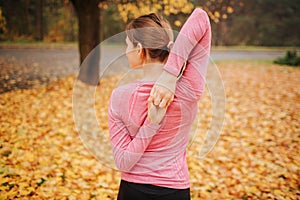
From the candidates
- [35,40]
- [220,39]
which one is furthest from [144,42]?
[220,39]

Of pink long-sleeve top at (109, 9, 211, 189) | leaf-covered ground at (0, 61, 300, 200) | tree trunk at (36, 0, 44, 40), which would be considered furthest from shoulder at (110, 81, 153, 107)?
tree trunk at (36, 0, 44, 40)

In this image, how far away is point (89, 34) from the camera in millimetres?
7824

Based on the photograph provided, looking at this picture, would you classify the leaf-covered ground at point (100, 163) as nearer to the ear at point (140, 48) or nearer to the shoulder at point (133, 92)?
the shoulder at point (133, 92)

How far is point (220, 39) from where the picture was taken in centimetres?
2572

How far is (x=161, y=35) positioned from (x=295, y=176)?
3.81 meters

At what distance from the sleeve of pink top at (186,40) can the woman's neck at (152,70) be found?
0.28ft

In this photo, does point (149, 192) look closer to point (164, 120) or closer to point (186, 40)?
point (164, 120)

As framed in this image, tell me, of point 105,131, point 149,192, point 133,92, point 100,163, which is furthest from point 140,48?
point 105,131

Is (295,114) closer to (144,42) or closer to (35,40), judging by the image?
(144,42)

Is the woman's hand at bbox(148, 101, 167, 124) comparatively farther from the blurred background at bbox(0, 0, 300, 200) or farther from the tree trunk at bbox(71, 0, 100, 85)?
the tree trunk at bbox(71, 0, 100, 85)

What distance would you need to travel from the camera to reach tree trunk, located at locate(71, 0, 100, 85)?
7.62 meters

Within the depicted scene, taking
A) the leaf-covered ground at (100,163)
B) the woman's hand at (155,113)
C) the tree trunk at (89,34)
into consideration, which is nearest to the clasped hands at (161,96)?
the woman's hand at (155,113)

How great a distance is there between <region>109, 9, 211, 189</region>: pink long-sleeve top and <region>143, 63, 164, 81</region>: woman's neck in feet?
0.11

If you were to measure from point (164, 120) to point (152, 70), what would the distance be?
228 mm
